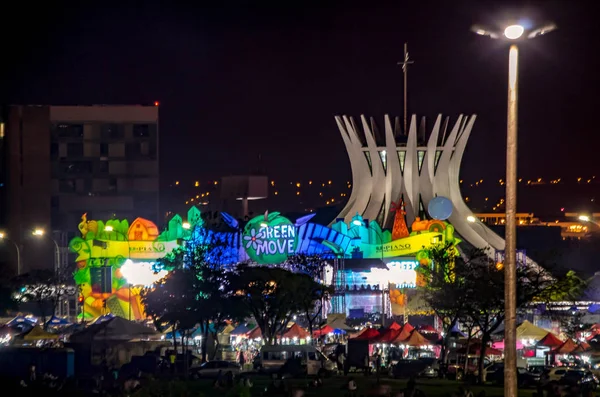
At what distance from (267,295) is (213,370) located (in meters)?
17.4

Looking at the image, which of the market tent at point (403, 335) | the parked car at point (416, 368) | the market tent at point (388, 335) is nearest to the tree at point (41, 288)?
Answer: the market tent at point (388, 335)

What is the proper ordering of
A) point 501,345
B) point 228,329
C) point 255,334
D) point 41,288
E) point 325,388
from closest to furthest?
point 325,388 → point 501,345 → point 255,334 → point 228,329 → point 41,288

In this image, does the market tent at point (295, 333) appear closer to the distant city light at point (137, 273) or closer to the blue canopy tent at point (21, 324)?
the blue canopy tent at point (21, 324)

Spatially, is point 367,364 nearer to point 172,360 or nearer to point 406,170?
point 172,360

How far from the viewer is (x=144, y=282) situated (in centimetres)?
9700

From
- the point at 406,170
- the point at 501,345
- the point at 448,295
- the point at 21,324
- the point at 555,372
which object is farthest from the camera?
the point at 406,170

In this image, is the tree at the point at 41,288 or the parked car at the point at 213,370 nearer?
the parked car at the point at 213,370

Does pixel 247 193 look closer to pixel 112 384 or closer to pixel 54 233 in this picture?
pixel 54 233

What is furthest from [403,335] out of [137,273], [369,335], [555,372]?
[137,273]

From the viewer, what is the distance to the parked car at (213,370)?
49094mm

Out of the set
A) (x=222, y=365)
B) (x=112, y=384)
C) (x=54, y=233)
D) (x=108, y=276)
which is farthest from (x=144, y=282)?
(x=112, y=384)

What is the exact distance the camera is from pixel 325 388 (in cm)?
4322

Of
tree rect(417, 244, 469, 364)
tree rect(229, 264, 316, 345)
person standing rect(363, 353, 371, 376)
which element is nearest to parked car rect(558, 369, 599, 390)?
tree rect(417, 244, 469, 364)

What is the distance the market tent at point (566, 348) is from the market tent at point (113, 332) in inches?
806
